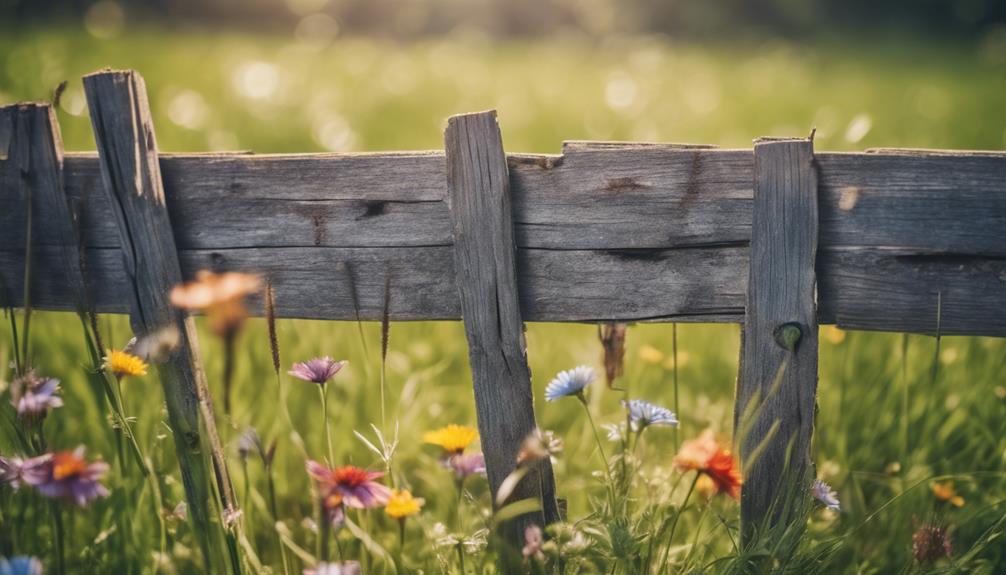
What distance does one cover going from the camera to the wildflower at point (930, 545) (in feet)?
5.21

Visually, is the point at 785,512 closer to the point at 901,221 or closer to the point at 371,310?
the point at 901,221

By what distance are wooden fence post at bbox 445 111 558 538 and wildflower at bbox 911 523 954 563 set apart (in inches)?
32.2

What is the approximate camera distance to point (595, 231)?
1598mm

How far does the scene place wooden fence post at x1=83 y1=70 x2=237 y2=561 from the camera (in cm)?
162

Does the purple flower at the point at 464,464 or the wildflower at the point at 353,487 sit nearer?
the wildflower at the point at 353,487

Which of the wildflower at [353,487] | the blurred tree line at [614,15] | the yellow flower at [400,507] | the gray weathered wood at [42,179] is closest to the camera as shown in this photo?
the wildflower at [353,487]

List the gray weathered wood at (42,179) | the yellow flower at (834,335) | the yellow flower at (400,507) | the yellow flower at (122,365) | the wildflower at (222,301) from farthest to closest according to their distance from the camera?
the yellow flower at (834,335), the gray weathered wood at (42,179), the yellow flower at (122,365), the yellow flower at (400,507), the wildflower at (222,301)

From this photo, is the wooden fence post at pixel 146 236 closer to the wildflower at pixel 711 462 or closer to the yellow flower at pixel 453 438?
the yellow flower at pixel 453 438

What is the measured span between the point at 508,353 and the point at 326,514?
727 millimetres

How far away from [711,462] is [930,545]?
71 cm

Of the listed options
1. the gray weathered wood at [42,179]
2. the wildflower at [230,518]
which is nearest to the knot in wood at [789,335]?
the wildflower at [230,518]

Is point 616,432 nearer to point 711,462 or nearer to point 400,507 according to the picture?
point 711,462

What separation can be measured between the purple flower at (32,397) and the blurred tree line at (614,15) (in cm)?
1571

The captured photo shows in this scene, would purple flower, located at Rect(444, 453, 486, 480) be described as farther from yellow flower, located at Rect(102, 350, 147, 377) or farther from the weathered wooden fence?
yellow flower, located at Rect(102, 350, 147, 377)
